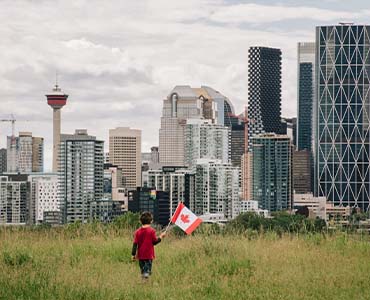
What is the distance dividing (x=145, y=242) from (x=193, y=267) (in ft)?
4.69

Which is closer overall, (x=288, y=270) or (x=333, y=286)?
(x=333, y=286)

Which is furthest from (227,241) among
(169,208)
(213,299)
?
(169,208)

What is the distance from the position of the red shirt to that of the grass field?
395mm

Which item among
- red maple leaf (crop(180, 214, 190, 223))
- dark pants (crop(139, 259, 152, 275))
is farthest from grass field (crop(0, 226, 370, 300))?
red maple leaf (crop(180, 214, 190, 223))

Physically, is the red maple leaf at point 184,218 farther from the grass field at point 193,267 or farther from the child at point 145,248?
the child at point 145,248

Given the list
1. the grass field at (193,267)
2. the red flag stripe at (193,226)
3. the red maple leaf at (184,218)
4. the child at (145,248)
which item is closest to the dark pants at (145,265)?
the child at (145,248)

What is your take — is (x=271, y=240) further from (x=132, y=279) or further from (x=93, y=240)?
(x=132, y=279)

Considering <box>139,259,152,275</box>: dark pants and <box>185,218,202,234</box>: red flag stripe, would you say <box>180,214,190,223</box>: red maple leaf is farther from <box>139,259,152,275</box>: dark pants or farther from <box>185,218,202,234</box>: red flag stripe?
<box>139,259,152,275</box>: dark pants

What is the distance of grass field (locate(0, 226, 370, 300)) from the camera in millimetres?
14766

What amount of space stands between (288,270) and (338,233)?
202 inches

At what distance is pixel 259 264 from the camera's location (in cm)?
1750

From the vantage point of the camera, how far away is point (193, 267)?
17.4m

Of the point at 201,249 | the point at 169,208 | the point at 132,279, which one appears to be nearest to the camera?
the point at 132,279

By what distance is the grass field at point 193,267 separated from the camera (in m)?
14.8
